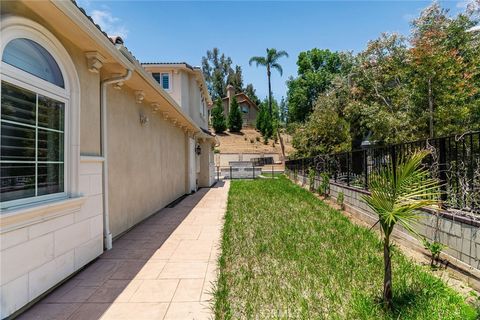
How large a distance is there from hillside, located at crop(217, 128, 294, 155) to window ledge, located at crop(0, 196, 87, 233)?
35.7m

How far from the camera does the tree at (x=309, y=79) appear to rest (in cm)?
3744

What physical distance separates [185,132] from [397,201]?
1100 centimetres

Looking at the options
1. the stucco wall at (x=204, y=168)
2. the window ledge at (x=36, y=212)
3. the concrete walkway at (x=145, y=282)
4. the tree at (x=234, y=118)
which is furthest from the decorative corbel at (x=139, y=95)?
the tree at (x=234, y=118)

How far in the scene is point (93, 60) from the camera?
4309mm

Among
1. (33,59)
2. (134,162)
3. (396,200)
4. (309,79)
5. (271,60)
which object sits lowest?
(396,200)

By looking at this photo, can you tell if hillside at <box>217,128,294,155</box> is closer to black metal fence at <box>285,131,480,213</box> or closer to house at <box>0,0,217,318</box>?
black metal fence at <box>285,131,480,213</box>

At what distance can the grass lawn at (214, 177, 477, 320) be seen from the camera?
292 centimetres

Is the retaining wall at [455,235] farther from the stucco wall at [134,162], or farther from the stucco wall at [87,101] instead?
the stucco wall at [134,162]

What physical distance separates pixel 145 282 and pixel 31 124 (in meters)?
2.43

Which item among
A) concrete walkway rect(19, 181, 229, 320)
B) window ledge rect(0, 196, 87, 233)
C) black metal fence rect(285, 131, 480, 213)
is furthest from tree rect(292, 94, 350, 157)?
window ledge rect(0, 196, 87, 233)

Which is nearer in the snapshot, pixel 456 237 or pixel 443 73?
pixel 456 237

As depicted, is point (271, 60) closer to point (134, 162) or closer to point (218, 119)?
point (218, 119)

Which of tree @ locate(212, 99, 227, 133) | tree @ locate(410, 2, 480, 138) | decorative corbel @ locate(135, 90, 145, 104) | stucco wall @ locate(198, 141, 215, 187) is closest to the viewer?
decorative corbel @ locate(135, 90, 145, 104)

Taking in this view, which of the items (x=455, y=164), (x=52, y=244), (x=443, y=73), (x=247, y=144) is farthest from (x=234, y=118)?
(x=52, y=244)
